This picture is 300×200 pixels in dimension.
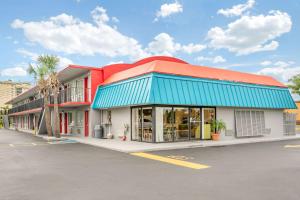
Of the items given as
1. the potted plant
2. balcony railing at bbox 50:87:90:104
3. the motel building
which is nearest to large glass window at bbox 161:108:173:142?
the motel building

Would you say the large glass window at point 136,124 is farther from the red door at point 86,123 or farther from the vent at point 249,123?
the vent at point 249,123

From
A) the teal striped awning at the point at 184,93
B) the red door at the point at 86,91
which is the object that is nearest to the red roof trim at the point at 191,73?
the teal striped awning at the point at 184,93

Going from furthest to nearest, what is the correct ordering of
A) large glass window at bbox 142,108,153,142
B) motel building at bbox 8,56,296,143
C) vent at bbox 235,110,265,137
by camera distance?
vent at bbox 235,110,265,137 → large glass window at bbox 142,108,153,142 → motel building at bbox 8,56,296,143

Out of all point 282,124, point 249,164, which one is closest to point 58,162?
point 249,164

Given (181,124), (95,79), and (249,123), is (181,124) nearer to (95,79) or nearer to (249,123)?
(249,123)

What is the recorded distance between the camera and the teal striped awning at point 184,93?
1683cm

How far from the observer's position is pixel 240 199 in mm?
5750

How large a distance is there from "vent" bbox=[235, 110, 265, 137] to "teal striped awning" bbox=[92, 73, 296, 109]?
938 mm

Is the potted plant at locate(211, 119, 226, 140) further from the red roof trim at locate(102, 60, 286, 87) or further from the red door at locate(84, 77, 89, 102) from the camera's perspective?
the red door at locate(84, 77, 89, 102)

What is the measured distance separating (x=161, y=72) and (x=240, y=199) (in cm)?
1219

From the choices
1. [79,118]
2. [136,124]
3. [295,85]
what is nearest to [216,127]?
[136,124]

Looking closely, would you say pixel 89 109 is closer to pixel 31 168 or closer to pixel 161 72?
pixel 161 72

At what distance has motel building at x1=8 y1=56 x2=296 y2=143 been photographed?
1758cm

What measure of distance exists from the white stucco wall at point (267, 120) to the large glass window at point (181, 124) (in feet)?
10.8
